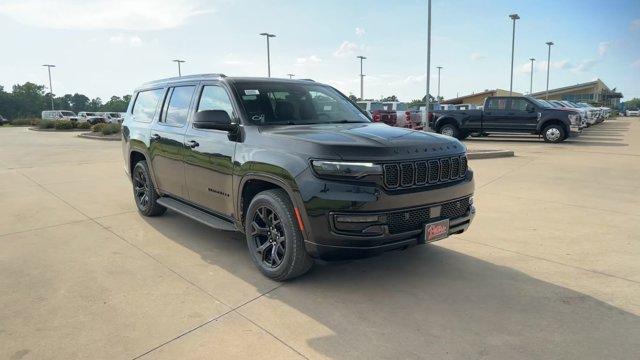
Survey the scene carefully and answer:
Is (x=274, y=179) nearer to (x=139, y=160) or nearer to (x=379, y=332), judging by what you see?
(x=379, y=332)

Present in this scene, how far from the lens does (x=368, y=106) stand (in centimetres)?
2517

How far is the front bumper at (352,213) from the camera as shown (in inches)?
136

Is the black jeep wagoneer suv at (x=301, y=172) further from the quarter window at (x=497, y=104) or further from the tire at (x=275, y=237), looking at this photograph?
the quarter window at (x=497, y=104)

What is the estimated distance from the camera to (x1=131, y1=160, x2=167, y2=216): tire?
6.06 meters

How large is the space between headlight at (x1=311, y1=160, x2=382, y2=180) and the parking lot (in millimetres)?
1009

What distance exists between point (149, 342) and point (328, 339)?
1.18 metres

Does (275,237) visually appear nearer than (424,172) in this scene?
No

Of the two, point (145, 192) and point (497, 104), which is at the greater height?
point (497, 104)

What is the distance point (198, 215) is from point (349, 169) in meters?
2.11

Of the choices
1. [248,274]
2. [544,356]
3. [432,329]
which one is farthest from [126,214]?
[544,356]

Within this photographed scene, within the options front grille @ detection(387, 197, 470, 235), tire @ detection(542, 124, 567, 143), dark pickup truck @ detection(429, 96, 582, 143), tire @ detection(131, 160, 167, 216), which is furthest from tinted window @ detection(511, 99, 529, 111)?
front grille @ detection(387, 197, 470, 235)

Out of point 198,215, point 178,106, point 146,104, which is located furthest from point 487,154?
point 198,215

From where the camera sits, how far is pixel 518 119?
59.1 ft

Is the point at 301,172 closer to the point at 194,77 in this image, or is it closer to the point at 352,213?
the point at 352,213
